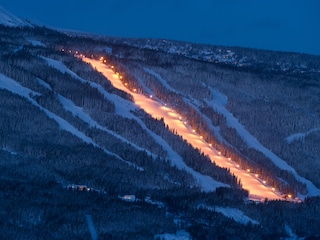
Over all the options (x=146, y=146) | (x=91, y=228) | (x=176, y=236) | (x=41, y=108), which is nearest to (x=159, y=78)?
(x=146, y=146)

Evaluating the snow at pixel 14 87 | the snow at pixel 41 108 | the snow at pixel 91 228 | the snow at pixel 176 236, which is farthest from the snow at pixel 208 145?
the snow at pixel 91 228

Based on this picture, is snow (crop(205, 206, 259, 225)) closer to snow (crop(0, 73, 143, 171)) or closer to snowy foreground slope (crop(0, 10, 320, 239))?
snowy foreground slope (crop(0, 10, 320, 239))

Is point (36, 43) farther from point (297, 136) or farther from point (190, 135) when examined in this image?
point (297, 136)

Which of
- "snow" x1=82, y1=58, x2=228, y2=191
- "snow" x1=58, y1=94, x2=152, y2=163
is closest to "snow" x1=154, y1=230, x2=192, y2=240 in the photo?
"snow" x1=82, y1=58, x2=228, y2=191

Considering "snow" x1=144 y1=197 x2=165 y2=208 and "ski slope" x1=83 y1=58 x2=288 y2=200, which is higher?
"ski slope" x1=83 y1=58 x2=288 y2=200

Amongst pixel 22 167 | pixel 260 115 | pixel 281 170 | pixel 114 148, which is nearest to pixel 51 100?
pixel 114 148

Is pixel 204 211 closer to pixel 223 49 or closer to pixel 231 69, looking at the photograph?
pixel 231 69
